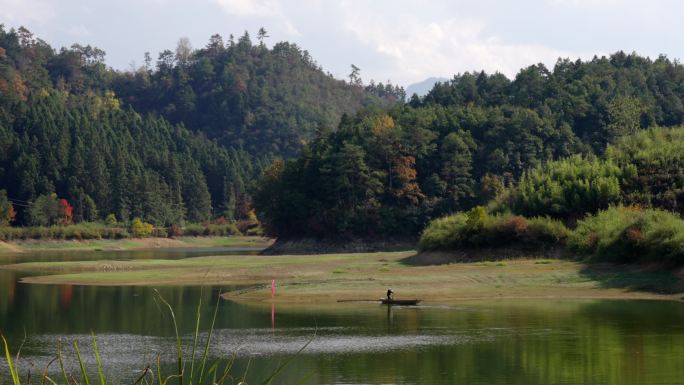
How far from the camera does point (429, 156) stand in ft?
479

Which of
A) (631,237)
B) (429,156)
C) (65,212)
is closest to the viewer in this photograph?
(631,237)

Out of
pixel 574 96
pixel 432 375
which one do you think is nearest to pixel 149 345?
pixel 432 375

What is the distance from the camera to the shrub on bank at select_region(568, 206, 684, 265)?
62188 mm

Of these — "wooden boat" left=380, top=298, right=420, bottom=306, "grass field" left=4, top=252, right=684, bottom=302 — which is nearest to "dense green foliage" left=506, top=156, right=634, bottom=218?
"grass field" left=4, top=252, right=684, bottom=302

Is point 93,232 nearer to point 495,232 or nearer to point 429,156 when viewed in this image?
point 429,156

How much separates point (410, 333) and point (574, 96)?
120m

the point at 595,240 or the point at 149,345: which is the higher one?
the point at 595,240

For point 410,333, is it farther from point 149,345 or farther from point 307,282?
point 307,282

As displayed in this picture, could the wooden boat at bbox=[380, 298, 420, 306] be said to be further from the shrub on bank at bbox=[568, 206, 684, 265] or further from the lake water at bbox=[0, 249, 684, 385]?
the shrub on bank at bbox=[568, 206, 684, 265]

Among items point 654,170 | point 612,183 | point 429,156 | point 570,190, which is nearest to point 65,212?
point 429,156

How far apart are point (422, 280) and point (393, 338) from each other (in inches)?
943

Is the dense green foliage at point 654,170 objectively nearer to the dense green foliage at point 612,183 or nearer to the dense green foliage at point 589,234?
the dense green foliage at point 612,183

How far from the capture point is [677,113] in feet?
530

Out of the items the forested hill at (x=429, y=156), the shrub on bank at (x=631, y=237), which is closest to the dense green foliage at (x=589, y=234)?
the shrub on bank at (x=631, y=237)
